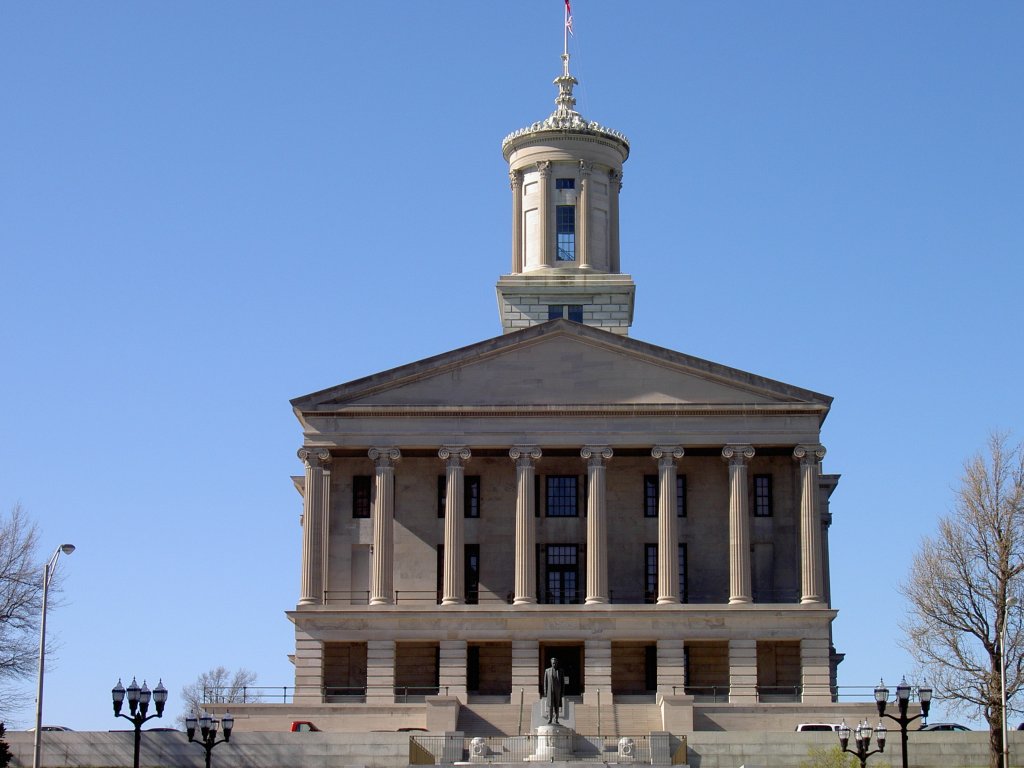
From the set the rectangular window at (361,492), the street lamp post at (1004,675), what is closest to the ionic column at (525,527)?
the rectangular window at (361,492)

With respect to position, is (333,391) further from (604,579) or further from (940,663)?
(940,663)

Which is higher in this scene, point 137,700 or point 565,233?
point 565,233

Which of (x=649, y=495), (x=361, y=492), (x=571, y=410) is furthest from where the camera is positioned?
(x=649, y=495)

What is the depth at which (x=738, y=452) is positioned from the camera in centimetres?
8219

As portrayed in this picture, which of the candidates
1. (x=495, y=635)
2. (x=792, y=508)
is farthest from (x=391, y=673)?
(x=792, y=508)

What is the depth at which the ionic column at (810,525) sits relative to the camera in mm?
81062

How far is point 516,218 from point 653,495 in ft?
54.2

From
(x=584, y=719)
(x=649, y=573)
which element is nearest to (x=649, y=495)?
(x=649, y=573)

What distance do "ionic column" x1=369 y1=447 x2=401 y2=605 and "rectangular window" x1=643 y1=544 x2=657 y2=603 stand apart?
34.9ft

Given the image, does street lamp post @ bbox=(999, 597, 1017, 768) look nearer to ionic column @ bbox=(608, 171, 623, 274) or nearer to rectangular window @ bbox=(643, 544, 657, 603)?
rectangular window @ bbox=(643, 544, 657, 603)

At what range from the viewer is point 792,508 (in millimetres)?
84375

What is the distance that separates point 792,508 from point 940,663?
14779 millimetres

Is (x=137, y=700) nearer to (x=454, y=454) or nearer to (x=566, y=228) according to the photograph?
(x=454, y=454)

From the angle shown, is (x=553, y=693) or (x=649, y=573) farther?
(x=649, y=573)
